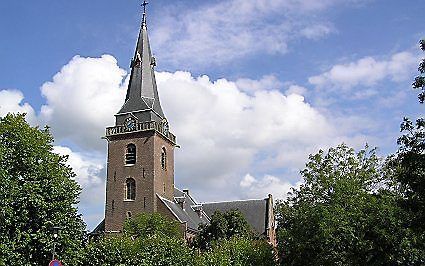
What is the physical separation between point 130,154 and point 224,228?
16.4 m

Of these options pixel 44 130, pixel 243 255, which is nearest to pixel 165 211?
pixel 243 255

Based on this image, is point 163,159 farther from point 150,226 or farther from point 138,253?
point 138,253

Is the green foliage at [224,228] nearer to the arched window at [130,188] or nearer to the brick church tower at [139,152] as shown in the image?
the brick church tower at [139,152]

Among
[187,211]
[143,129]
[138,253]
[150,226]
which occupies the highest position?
[143,129]

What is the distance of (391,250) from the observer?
3225 cm

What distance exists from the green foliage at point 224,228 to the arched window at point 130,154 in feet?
45.2

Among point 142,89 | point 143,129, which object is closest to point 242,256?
point 143,129

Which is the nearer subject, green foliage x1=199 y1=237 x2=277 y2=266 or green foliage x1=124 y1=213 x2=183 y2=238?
green foliage x1=199 y1=237 x2=277 y2=266

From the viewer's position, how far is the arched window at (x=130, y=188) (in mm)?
62509

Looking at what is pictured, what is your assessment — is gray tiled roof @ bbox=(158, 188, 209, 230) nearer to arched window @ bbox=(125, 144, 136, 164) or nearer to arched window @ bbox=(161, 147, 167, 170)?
arched window @ bbox=(161, 147, 167, 170)

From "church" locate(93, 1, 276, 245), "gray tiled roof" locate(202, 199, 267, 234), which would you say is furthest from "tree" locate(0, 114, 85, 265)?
"gray tiled roof" locate(202, 199, 267, 234)

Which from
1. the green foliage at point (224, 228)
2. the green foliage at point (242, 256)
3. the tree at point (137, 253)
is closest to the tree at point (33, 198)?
the tree at point (137, 253)

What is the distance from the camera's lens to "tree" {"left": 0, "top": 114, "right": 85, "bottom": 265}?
29.5 metres

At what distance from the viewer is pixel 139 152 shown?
6356cm
